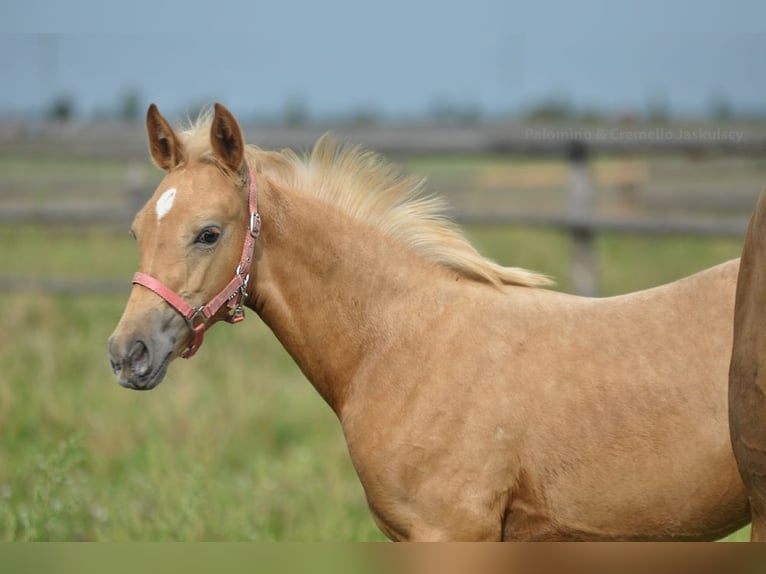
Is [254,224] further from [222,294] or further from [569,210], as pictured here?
[569,210]

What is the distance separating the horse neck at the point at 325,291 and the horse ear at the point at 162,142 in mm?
345

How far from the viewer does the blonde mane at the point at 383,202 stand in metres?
3.40

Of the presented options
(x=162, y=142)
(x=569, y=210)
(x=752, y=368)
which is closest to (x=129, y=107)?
(x=569, y=210)

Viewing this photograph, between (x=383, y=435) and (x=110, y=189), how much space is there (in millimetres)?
12026

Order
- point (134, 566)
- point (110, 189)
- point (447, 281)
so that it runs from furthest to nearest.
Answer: point (110, 189), point (447, 281), point (134, 566)

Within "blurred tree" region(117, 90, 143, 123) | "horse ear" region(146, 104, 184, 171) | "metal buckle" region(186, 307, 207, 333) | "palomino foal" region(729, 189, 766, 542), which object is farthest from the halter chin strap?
"blurred tree" region(117, 90, 143, 123)

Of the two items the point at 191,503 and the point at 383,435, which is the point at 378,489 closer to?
the point at 383,435

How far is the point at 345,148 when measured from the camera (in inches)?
139

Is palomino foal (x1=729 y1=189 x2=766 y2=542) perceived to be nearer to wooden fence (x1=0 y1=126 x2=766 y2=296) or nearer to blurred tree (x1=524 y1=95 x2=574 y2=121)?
wooden fence (x1=0 y1=126 x2=766 y2=296)

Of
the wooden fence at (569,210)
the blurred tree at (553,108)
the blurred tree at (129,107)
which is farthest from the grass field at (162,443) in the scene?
the blurred tree at (553,108)

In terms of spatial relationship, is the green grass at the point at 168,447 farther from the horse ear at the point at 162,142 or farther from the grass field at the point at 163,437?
the horse ear at the point at 162,142

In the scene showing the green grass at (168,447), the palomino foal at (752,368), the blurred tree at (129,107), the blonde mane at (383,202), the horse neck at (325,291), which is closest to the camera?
the palomino foal at (752,368)

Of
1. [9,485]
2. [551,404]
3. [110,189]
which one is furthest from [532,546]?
[110,189]

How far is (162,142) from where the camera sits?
3244mm
